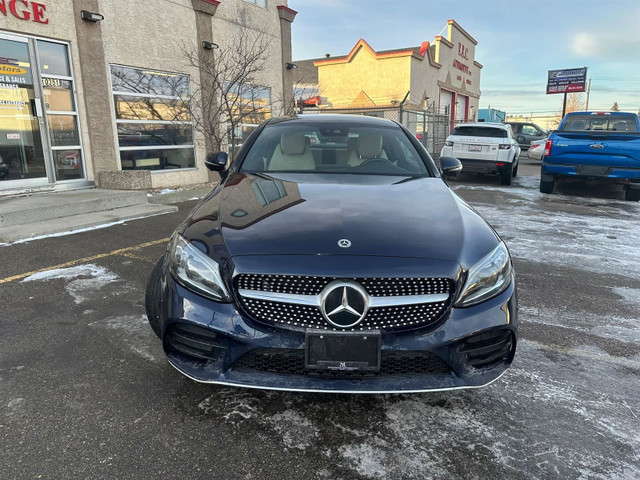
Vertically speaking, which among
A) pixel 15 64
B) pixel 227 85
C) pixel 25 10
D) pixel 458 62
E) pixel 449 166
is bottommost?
pixel 449 166

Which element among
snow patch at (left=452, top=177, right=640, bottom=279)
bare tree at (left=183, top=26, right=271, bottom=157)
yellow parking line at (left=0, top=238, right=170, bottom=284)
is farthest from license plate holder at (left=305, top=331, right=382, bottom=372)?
bare tree at (left=183, top=26, right=271, bottom=157)

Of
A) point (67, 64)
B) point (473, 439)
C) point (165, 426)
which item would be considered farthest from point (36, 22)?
point (473, 439)

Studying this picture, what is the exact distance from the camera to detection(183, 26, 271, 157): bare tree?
11.3m

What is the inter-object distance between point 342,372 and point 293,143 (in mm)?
2231

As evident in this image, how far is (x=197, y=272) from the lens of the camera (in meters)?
2.13

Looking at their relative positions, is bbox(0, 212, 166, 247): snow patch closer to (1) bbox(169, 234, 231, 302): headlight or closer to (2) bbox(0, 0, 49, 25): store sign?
(2) bbox(0, 0, 49, 25): store sign

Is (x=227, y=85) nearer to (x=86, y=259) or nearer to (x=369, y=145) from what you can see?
(x=86, y=259)

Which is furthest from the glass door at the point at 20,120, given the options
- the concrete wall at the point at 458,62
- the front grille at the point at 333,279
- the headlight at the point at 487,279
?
the concrete wall at the point at 458,62

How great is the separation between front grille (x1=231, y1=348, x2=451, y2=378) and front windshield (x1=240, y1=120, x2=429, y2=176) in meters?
1.76

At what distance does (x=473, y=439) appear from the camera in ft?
6.91

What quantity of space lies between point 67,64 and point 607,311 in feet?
31.2

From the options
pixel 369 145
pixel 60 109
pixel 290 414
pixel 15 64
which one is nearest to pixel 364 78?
pixel 60 109

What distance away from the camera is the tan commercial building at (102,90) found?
7.88m

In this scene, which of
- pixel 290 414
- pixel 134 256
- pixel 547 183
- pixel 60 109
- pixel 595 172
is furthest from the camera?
pixel 547 183
